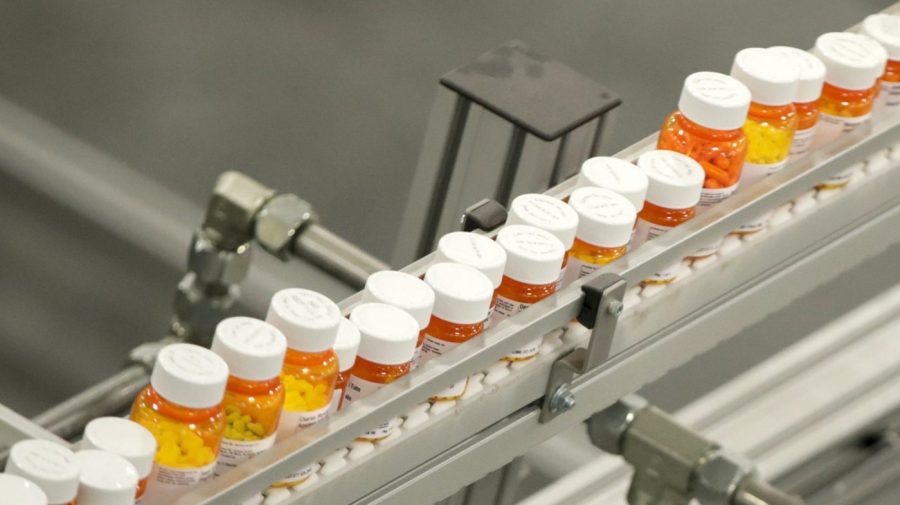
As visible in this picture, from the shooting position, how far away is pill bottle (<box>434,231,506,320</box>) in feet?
3.29

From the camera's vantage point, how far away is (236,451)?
0.88 m

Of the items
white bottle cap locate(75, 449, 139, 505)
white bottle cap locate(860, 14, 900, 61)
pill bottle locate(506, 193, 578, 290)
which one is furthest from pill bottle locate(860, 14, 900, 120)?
white bottle cap locate(75, 449, 139, 505)

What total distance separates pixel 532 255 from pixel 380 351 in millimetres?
129

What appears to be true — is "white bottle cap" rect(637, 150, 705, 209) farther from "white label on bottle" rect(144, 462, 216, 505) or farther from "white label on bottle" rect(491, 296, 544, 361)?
"white label on bottle" rect(144, 462, 216, 505)

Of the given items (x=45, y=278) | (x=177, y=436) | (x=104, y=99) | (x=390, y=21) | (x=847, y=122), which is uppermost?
(x=847, y=122)

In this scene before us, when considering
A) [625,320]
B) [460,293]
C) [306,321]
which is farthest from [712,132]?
[306,321]

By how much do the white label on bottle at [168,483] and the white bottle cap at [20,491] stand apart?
0.09 metres

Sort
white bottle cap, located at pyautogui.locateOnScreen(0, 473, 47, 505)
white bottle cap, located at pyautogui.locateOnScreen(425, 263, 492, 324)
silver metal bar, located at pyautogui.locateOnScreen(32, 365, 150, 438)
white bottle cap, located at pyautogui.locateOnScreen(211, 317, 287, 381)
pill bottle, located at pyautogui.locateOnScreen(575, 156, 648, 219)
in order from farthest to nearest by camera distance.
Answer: silver metal bar, located at pyautogui.locateOnScreen(32, 365, 150, 438), pill bottle, located at pyautogui.locateOnScreen(575, 156, 648, 219), white bottle cap, located at pyautogui.locateOnScreen(425, 263, 492, 324), white bottle cap, located at pyautogui.locateOnScreen(211, 317, 287, 381), white bottle cap, located at pyautogui.locateOnScreen(0, 473, 47, 505)

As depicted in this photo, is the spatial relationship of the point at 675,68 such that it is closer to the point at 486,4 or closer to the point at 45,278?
the point at 486,4

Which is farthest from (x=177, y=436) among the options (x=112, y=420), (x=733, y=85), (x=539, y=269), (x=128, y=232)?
(x=128, y=232)

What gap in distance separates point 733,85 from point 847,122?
15cm

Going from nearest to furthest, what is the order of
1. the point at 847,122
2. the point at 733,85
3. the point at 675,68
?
the point at 733,85
the point at 847,122
the point at 675,68

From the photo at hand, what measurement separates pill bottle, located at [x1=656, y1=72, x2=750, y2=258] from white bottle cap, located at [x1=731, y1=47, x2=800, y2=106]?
0.06 ft

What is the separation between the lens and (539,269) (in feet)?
3.33
